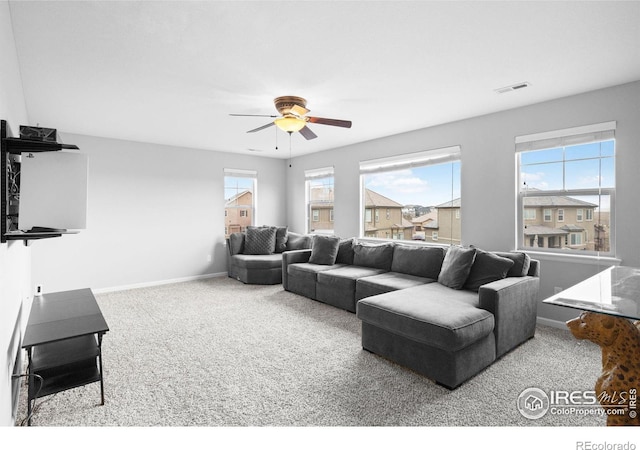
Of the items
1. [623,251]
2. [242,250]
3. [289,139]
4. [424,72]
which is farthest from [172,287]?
[623,251]

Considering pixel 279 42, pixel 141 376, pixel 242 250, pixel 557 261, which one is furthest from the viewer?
pixel 242 250

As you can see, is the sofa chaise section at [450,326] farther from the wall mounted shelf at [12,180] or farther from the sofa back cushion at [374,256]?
the wall mounted shelf at [12,180]

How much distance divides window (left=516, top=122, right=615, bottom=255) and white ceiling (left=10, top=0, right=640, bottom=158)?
1.64ft

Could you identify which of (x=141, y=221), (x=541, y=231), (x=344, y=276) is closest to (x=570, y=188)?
(x=541, y=231)

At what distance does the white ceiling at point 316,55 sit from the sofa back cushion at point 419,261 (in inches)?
67.7

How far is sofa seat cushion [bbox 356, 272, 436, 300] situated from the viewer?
3724 millimetres

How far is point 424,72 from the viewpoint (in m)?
2.89

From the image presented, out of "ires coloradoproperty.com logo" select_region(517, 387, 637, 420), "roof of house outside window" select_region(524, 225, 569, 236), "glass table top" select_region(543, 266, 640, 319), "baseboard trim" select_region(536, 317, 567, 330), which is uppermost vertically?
"roof of house outside window" select_region(524, 225, 569, 236)

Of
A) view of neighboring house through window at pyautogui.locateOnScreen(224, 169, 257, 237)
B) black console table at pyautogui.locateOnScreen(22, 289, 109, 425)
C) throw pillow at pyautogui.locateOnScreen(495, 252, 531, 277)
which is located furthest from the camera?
view of neighboring house through window at pyautogui.locateOnScreen(224, 169, 257, 237)

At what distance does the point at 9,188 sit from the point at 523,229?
15.0 ft

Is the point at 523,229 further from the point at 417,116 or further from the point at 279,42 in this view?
the point at 279,42

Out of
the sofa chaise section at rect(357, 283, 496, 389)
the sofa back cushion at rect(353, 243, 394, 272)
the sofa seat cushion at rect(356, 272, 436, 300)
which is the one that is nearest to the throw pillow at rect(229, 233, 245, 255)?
the sofa back cushion at rect(353, 243, 394, 272)

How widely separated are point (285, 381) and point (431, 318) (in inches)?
46.8

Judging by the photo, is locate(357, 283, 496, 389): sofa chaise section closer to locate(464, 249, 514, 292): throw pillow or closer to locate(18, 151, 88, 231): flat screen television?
locate(464, 249, 514, 292): throw pillow
